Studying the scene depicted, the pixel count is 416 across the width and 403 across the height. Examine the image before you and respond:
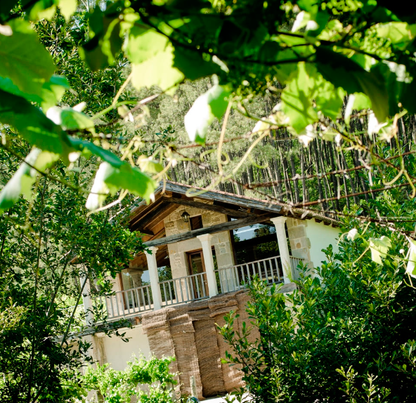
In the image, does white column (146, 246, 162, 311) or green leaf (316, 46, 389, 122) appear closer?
green leaf (316, 46, 389, 122)

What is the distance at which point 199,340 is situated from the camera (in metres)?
10.2

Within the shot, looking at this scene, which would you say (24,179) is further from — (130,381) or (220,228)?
(220,228)

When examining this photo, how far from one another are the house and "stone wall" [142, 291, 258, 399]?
20mm

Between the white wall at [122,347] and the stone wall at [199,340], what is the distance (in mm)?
987

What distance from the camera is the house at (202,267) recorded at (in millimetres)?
10047

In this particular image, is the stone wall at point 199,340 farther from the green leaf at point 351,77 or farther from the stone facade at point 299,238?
the green leaf at point 351,77

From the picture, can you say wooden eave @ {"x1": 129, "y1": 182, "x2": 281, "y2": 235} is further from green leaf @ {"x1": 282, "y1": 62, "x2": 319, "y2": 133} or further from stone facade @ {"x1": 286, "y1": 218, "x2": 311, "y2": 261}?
green leaf @ {"x1": 282, "y1": 62, "x2": 319, "y2": 133}

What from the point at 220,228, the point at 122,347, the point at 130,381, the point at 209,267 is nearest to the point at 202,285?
the point at 209,267

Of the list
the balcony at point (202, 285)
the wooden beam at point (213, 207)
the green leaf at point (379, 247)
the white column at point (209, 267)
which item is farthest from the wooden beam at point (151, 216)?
the green leaf at point (379, 247)

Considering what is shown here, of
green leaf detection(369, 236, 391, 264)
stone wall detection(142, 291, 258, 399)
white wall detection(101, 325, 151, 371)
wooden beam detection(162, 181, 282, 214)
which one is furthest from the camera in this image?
white wall detection(101, 325, 151, 371)

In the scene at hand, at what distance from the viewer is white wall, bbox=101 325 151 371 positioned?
11562 mm

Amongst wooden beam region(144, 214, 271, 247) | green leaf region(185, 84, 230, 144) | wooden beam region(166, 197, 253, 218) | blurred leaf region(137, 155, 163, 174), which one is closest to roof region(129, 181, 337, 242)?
wooden beam region(166, 197, 253, 218)

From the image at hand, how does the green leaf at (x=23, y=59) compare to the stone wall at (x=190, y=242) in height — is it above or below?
below

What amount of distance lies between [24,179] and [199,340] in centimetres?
1011
